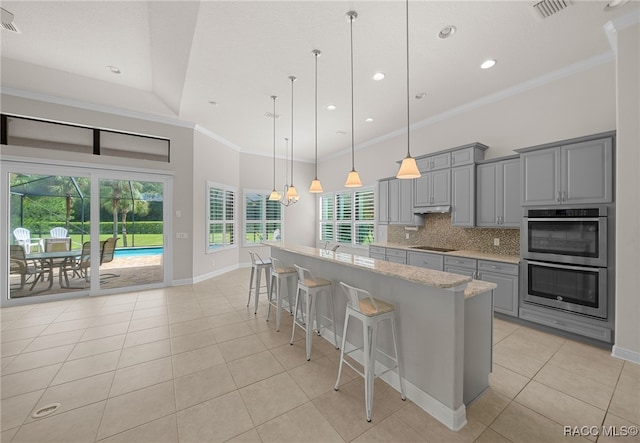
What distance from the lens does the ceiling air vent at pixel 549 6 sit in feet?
7.50

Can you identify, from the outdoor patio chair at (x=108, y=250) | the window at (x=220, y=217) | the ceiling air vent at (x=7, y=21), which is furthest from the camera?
the window at (x=220, y=217)

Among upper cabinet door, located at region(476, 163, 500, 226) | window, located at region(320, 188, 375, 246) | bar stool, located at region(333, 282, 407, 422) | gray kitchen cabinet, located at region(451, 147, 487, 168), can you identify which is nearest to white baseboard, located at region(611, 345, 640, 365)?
upper cabinet door, located at region(476, 163, 500, 226)

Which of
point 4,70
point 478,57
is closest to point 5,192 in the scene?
point 4,70

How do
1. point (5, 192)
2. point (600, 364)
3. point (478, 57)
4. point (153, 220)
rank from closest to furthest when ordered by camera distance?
point (600, 364) → point (478, 57) → point (5, 192) → point (153, 220)

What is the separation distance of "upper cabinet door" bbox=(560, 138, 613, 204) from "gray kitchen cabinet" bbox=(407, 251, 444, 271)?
1730mm

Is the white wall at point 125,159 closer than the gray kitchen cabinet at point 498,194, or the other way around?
the gray kitchen cabinet at point 498,194

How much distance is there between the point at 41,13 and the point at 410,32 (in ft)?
12.9

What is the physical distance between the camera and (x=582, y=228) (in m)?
2.88

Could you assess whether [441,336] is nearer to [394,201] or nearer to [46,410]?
[46,410]

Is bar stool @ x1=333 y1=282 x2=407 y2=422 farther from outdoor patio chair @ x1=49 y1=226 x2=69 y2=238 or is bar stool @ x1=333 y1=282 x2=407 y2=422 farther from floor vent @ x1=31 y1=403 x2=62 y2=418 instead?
outdoor patio chair @ x1=49 y1=226 x2=69 y2=238

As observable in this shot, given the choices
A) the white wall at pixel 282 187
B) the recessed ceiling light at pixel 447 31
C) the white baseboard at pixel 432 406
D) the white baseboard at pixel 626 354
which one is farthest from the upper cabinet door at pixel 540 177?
the white wall at pixel 282 187

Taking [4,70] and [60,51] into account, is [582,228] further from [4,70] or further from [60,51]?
[4,70]

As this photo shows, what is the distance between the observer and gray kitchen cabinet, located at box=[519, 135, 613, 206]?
108 inches

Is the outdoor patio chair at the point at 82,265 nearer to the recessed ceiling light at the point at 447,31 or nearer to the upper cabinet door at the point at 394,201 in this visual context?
the upper cabinet door at the point at 394,201
